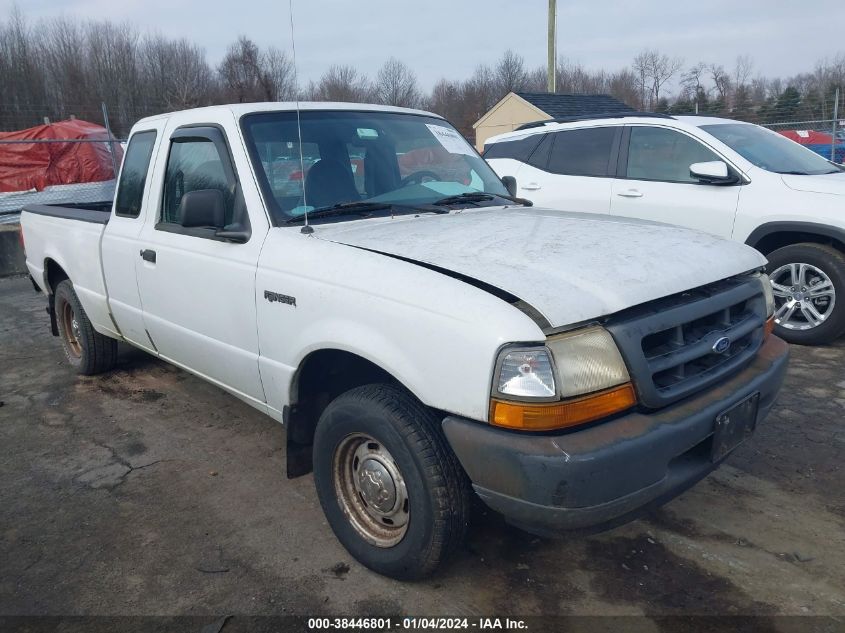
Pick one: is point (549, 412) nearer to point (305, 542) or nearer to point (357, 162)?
point (305, 542)

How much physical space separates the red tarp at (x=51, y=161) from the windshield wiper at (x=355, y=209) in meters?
13.6

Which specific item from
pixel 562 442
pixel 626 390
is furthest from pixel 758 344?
pixel 562 442

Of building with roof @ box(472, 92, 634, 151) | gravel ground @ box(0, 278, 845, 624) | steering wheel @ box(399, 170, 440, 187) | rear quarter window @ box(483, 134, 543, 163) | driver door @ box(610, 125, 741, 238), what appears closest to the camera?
gravel ground @ box(0, 278, 845, 624)

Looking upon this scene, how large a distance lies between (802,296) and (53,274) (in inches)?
246

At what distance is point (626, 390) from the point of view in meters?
2.17

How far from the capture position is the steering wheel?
360 centimetres

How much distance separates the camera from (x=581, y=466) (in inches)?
79.4

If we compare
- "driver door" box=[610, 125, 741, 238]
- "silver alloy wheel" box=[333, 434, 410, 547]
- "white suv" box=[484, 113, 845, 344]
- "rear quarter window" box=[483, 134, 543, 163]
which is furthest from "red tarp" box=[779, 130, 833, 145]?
"silver alloy wheel" box=[333, 434, 410, 547]

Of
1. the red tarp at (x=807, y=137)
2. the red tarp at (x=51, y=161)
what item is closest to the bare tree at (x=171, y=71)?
the red tarp at (x=51, y=161)

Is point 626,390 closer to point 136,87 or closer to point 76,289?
point 76,289

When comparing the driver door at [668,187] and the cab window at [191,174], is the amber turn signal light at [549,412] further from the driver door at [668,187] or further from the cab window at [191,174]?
the driver door at [668,187]

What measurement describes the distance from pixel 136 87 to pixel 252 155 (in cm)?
3564

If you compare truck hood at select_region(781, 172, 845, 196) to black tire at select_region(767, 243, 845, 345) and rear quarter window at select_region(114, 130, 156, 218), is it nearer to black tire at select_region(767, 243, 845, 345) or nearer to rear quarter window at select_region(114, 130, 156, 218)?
black tire at select_region(767, 243, 845, 345)

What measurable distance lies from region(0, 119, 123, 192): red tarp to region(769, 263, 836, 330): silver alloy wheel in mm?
13978
